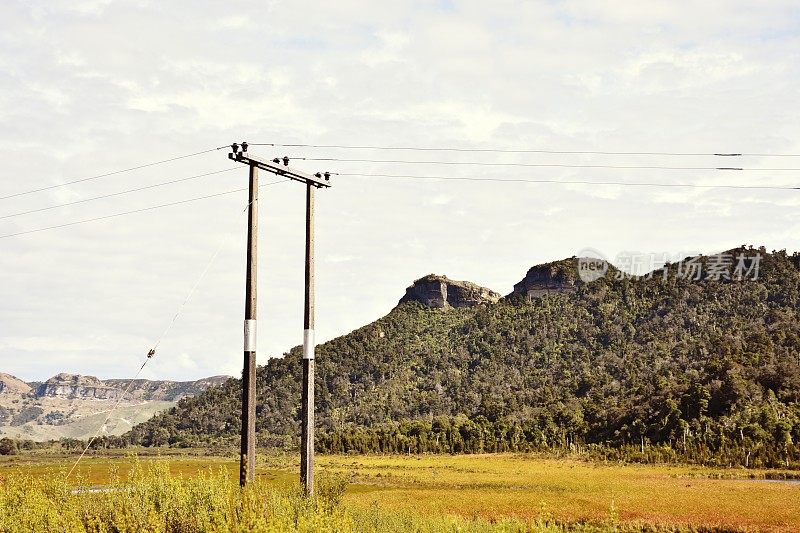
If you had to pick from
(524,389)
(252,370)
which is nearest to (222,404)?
(524,389)

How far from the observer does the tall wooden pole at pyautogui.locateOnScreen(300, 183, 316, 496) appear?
21781 millimetres

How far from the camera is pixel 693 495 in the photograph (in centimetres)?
4722

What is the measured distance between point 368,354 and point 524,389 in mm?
49647

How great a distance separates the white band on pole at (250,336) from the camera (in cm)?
1989

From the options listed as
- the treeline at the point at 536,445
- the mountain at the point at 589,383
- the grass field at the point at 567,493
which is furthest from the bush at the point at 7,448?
the grass field at the point at 567,493

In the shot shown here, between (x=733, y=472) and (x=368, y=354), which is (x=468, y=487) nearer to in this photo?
(x=733, y=472)

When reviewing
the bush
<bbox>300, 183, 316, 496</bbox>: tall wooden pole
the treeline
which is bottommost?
the bush

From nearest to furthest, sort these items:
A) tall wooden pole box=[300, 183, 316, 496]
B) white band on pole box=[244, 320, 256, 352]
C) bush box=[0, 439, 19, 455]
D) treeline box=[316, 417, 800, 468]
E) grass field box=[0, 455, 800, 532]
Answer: white band on pole box=[244, 320, 256, 352] < tall wooden pole box=[300, 183, 316, 496] < grass field box=[0, 455, 800, 532] < treeline box=[316, 417, 800, 468] < bush box=[0, 439, 19, 455]

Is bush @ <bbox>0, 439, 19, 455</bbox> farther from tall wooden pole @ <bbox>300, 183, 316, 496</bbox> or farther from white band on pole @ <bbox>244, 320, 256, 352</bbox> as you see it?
white band on pole @ <bbox>244, 320, 256, 352</bbox>

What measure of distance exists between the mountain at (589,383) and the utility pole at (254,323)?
67963 millimetres

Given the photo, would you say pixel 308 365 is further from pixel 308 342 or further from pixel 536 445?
pixel 536 445

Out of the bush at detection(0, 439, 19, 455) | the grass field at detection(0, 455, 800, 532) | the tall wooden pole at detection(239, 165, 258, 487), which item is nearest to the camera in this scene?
the tall wooden pole at detection(239, 165, 258, 487)

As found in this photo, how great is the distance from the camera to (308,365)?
2286 cm

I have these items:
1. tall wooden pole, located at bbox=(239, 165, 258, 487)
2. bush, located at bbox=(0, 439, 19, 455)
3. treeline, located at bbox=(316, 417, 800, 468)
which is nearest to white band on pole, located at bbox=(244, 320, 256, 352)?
tall wooden pole, located at bbox=(239, 165, 258, 487)
